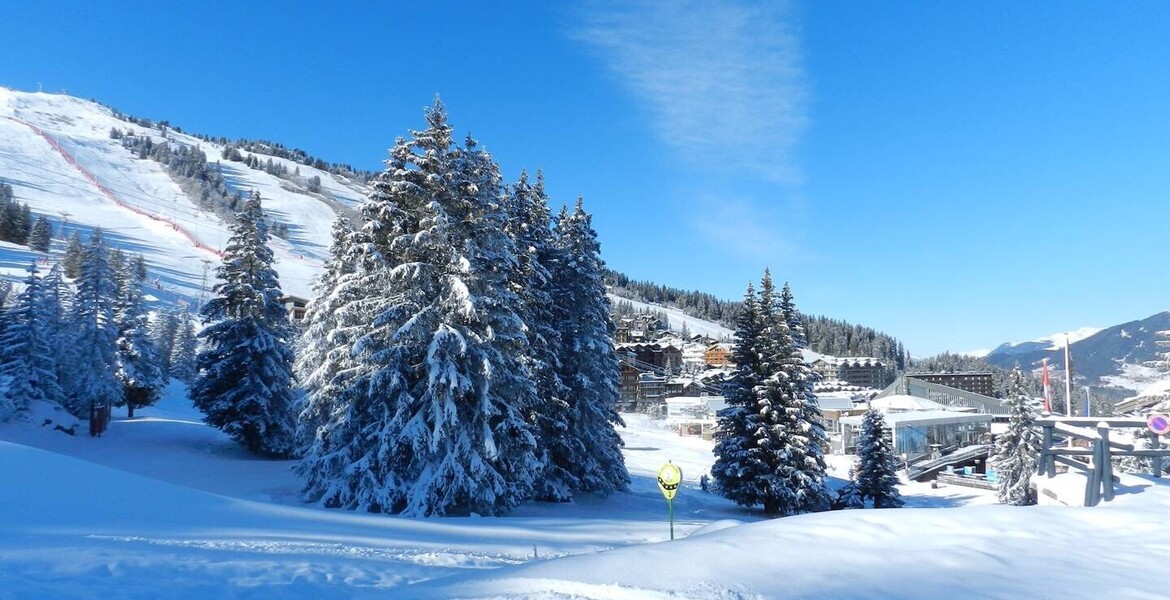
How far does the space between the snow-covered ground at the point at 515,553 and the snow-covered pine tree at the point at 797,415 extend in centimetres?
1491

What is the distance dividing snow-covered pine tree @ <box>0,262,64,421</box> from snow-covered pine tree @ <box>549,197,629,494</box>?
23.1 m

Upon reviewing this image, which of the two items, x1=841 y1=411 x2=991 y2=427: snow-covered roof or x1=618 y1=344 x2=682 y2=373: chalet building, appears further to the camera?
x1=618 y1=344 x2=682 y2=373: chalet building

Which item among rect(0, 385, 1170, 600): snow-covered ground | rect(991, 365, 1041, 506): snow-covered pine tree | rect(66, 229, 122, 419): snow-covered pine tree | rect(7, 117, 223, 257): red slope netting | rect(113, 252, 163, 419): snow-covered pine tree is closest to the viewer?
rect(0, 385, 1170, 600): snow-covered ground

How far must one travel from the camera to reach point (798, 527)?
7.55 metres

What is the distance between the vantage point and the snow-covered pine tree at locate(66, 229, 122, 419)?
108ft

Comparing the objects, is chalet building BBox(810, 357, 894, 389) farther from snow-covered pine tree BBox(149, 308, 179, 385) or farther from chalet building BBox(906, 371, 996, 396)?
snow-covered pine tree BBox(149, 308, 179, 385)

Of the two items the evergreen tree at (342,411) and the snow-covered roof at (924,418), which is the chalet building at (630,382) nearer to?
the snow-covered roof at (924,418)

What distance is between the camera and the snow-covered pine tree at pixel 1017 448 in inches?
1435

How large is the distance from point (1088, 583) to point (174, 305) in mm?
100004

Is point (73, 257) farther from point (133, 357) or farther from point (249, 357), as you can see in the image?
point (249, 357)

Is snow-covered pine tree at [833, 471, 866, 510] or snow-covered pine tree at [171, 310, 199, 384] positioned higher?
snow-covered pine tree at [171, 310, 199, 384]

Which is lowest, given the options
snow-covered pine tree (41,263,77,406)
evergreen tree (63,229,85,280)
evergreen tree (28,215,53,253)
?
snow-covered pine tree (41,263,77,406)

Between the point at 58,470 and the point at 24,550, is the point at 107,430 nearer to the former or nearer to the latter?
the point at 58,470

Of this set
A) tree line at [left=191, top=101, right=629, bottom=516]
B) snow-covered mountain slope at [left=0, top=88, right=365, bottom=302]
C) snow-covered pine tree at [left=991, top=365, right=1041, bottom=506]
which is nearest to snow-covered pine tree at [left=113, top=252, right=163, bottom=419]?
tree line at [left=191, top=101, right=629, bottom=516]
